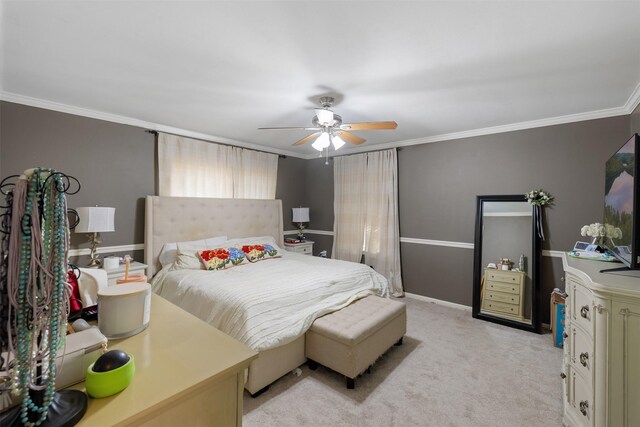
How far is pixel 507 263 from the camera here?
3.32m

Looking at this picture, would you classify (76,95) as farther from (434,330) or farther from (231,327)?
(434,330)

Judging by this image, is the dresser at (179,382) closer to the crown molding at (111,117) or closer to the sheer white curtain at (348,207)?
the crown molding at (111,117)

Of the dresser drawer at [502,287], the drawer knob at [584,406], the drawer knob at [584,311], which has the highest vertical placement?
the drawer knob at [584,311]

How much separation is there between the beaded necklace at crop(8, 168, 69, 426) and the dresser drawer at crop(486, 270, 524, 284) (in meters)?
3.92

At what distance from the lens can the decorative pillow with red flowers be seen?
356cm

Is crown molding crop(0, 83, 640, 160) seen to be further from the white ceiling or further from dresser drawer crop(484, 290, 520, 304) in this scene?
dresser drawer crop(484, 290, 520, 304)

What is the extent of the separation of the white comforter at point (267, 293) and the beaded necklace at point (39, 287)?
1349 millimetres

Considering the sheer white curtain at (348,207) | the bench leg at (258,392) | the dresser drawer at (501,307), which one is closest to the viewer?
the bench leg at (258,392)

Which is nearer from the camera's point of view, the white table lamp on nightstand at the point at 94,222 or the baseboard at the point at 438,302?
the white table lamp on nightstand at the point at 94,222

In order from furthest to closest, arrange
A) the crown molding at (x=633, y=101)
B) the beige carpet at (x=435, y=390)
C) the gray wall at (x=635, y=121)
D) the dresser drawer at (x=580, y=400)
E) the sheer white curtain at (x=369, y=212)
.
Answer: the sheer white curtain at (x=369, y=212)
the gray wall at (x=635, y=121)
the crown molding at (x=633, y=101)
the beige carpet at (x=435, y=390)
the dresser drawer at (x=580, y=400)

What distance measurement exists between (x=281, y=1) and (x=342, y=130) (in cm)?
146

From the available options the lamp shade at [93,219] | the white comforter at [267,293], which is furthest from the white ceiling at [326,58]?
the white comforter at [267,293]

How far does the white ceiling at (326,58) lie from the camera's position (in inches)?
57.9

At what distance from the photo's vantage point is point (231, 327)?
2.07 m
